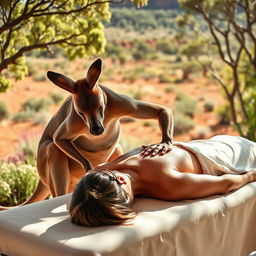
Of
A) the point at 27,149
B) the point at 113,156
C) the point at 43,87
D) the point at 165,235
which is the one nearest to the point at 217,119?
the point at 43,87

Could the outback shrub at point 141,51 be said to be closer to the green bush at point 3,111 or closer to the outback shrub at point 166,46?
the outback shrub at point 166,46

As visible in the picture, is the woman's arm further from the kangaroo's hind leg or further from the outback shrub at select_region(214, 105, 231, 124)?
the outback shrub at select_region(214, 105, 231, 124)

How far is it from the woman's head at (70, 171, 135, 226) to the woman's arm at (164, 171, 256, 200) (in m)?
0.31

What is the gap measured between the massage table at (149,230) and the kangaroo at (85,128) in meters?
0.31

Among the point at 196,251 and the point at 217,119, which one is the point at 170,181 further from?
the point at 217,119

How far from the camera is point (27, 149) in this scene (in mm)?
6273

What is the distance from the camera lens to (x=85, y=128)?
8.12 ft

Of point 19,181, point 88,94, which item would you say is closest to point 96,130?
point 88,94

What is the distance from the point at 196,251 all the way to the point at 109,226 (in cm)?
45

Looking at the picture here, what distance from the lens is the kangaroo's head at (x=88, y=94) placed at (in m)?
2.27

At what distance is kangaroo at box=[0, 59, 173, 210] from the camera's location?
2.31 meters

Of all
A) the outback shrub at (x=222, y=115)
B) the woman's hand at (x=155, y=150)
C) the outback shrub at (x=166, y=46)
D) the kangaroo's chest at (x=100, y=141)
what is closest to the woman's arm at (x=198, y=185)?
the woman's hand at (x=155, y=150)

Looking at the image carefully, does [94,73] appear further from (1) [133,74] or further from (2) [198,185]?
(1) [133,74]

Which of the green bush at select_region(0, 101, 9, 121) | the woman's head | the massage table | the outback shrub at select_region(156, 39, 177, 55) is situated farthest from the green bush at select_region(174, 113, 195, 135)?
the outback shrub at select_region(156, 39, 177, 55)
